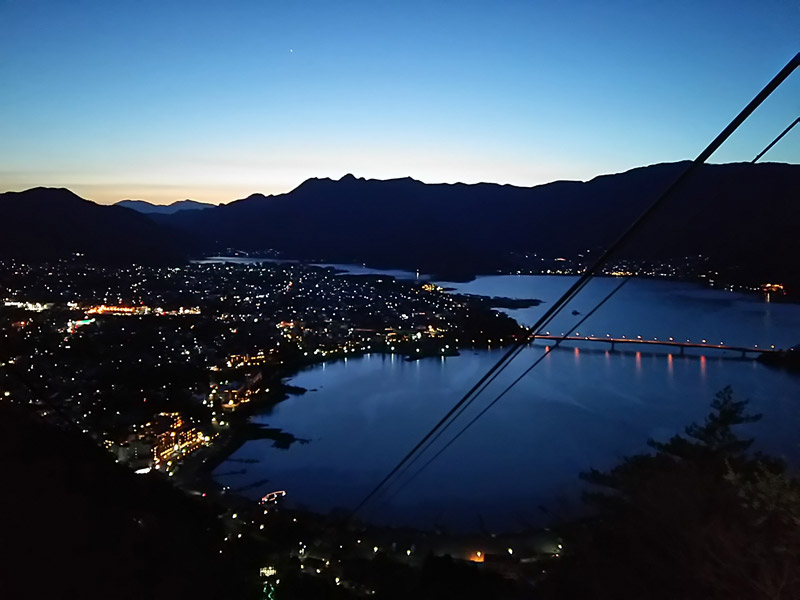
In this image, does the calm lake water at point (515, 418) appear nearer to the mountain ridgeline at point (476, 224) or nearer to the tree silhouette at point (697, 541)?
the mountain ridgeline at point (476, 224)

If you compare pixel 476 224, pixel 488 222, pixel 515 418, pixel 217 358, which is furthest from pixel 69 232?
pixel 488 222

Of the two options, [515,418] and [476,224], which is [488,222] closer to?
[476,224]

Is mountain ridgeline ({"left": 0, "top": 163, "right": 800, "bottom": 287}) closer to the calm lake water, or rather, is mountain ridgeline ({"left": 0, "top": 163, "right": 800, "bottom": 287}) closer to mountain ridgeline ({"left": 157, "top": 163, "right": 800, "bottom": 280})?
mountain ridgeline ({"left": 157, "top": 163, "right": 800, "bottom": 280})

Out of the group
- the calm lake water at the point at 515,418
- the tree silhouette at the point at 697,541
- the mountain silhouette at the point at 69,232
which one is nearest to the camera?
the tree silhouette at the point at 697,541

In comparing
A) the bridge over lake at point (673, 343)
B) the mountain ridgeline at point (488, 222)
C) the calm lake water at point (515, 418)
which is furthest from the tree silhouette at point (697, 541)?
the mountain ridgeline at point (488, 222)

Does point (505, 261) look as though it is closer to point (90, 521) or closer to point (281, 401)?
point (281, 401)

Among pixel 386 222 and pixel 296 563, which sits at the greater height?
pixel 386 222

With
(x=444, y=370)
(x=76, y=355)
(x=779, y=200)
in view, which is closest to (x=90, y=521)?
(x=76, y=355)
